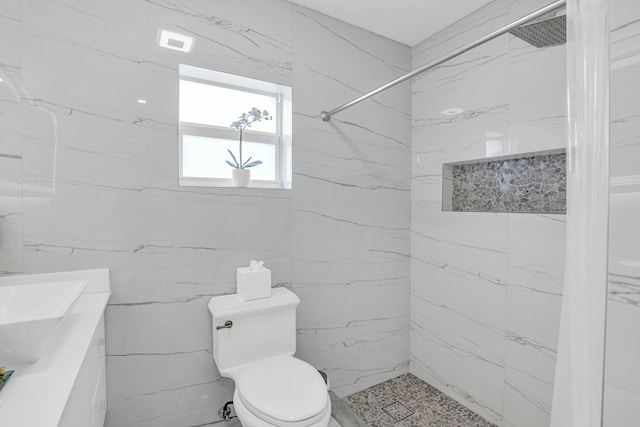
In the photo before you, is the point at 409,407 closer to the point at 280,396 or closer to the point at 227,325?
the point at 280,396

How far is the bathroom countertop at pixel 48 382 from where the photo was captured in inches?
24.5

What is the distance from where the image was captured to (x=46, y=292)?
114 cm

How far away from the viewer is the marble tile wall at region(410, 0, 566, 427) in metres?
1.66

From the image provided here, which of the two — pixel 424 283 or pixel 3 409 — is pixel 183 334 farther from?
pixel 424 283

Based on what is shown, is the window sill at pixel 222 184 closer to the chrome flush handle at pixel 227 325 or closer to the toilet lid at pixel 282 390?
the chrome flush handle at pixel 227 325

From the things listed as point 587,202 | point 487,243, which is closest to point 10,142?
point 587,202

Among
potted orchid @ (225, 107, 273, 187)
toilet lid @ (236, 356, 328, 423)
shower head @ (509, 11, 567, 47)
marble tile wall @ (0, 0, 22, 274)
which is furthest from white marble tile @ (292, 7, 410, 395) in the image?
marble tile wall @ (0, 0, 22, 274)

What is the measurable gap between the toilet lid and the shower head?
5.13 feet

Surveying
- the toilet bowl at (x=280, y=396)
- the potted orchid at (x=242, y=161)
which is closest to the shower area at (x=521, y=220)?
the potted orchid at (x=242, y=161)

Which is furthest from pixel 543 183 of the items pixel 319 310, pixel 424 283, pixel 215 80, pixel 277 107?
pixel 215 80

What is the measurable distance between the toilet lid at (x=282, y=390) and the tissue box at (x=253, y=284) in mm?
331

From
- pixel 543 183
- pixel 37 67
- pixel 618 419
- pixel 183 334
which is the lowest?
pixel 183 334

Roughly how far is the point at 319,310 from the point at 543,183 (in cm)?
152

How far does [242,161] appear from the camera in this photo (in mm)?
1974
